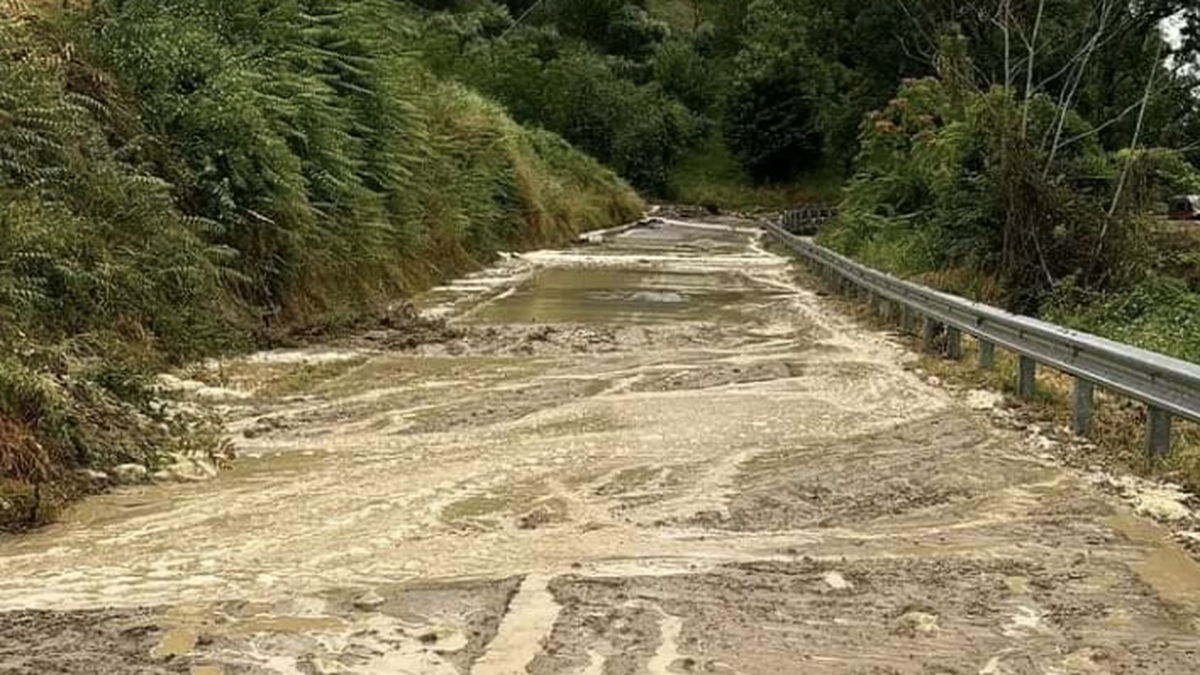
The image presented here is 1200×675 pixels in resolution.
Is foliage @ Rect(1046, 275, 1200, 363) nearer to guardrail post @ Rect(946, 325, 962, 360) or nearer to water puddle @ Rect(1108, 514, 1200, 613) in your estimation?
guardrail post @ Rect(946, 325, 962, 360)

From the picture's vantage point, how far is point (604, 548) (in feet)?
22.2

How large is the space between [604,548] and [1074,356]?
5.20 metres

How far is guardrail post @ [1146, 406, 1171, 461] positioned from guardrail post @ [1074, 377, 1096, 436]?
3.60 ft

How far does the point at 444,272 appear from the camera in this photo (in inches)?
1025

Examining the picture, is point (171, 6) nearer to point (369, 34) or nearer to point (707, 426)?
point (369, 34)

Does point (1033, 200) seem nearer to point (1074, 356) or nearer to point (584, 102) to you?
point (1074, 356)

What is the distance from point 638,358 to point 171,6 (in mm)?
7892

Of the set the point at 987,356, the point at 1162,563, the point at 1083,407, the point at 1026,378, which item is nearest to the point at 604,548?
the point at 1162,563

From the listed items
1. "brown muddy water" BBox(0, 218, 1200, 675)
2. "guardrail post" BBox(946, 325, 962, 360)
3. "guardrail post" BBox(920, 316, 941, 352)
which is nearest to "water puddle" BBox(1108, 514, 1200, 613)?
"brown muddy water" BBox(0, 218, 1200, 675)

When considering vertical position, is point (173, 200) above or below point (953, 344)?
above

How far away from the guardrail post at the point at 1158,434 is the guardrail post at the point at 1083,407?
43.2 inches

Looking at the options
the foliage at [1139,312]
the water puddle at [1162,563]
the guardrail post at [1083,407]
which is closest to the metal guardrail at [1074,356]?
the guardrail post at [1083,407]

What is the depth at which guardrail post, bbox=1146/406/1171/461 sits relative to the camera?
8.73m

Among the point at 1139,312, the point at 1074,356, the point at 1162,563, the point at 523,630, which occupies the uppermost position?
the point at 1074,356
